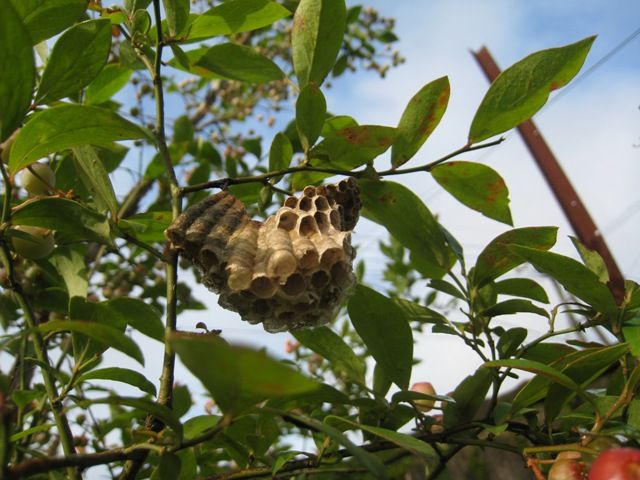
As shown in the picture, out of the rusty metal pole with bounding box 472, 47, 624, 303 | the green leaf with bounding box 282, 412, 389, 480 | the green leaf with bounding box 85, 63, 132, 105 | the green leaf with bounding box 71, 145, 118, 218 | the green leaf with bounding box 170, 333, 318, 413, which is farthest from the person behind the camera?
the rusty metal pole with bounding box 472, 47, 624, 303

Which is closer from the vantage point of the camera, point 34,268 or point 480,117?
point 480,117

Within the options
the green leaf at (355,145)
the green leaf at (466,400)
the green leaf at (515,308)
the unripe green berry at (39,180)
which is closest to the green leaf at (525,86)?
the green leaf at (355,145)

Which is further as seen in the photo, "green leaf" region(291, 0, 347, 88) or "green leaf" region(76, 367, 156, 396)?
"green leaf" region(291, 0, 347, 88)

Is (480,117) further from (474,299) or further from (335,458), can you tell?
(335,458)

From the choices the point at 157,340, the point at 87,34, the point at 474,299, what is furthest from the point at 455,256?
the point at 87,34

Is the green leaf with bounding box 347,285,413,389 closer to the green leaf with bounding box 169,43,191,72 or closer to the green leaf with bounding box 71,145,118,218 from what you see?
the green leaf with bounding box 71,145,118,218

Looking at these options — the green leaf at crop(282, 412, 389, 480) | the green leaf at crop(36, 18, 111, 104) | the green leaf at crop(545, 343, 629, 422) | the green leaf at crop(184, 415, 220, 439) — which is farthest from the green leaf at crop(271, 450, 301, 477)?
the green leaf at crop(36, 18, 111, 104)

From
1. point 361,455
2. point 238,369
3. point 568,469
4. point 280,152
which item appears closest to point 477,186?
point 280,152
